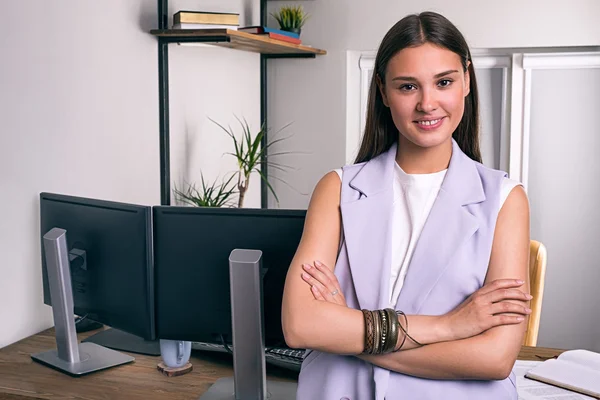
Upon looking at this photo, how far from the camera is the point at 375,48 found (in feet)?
12.6

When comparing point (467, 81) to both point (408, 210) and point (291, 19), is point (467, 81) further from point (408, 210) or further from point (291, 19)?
point (291, 19)

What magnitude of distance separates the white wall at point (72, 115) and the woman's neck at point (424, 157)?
1225 mm

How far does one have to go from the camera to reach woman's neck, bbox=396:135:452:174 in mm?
1566

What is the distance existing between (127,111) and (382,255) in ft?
5.04

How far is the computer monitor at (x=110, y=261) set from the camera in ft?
6.33

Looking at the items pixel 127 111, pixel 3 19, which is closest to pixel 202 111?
pixel 127 111

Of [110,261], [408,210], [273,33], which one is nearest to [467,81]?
[408,210]

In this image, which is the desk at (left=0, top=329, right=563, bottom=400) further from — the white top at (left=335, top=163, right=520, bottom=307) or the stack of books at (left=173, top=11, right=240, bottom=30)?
the stack of books at (left=173, top=11, right=240, bottom=30)

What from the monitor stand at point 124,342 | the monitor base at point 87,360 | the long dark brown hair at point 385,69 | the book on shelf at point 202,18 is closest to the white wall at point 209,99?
the book on shelf at point 202,18

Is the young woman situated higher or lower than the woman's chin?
lower

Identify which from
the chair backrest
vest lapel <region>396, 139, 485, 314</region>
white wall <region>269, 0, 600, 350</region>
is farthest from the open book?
white wall <region>269, 0, 600, 350</region>

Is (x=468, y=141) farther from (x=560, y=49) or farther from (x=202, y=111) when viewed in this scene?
(x=560, y=49)

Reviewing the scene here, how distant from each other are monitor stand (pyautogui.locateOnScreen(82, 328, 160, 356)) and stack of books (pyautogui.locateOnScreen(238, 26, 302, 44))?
1.48 m

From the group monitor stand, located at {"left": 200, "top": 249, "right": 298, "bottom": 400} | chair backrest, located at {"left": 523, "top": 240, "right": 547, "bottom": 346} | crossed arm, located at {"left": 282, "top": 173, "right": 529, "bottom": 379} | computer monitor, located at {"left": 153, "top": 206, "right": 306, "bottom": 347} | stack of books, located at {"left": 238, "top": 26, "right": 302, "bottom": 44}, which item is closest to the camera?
crossed arm, located at {"left": 282, "top": 173, "right": 529, "bottom": 379}
